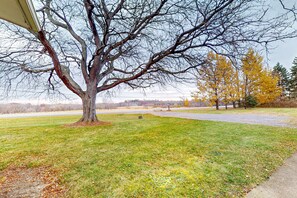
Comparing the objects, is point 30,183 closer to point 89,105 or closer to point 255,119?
point 89,105

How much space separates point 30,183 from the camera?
2230 mm

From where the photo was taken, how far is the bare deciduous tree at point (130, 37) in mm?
4570

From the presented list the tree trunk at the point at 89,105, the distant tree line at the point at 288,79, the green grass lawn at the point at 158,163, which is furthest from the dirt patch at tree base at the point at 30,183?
the distant tree line at the point at 288,79

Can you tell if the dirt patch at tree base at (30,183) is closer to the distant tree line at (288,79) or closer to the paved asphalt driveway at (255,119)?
the paved asphalt driveway at (255,119)

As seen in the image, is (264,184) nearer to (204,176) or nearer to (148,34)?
(204,176)

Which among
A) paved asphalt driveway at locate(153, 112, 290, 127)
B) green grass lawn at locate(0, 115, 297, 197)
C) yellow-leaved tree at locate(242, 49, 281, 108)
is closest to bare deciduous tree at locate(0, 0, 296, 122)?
green grass lawn at locate(0, 115, 297, 197)

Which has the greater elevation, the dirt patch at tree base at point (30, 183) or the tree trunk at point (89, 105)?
the tree trunk at point (89, 105)

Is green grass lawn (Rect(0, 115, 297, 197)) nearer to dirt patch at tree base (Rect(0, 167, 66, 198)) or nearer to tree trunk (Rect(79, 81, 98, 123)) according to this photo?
Result: dirt patch at tree base (Rect(0, 167, 66, 198))

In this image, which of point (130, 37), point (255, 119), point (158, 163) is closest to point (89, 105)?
point (130, 37)

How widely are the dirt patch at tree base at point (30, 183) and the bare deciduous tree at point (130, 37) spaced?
435 centimetres

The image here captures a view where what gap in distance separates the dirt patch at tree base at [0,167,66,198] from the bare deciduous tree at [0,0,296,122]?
4.35 metres

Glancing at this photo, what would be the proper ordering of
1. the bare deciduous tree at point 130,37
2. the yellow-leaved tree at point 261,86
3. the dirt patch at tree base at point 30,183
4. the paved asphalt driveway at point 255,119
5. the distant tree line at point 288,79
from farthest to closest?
the distant tree line at point 288,79
the yellow-leaved tree at point 261,86
the paved asphalt driveway at point 255,119
the bare deciduous tree at point 130,37
the dirt patch at tree base at point 30,183

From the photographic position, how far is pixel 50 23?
712 centimetres

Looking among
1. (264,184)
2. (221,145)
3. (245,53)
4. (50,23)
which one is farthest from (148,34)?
(264,184)
